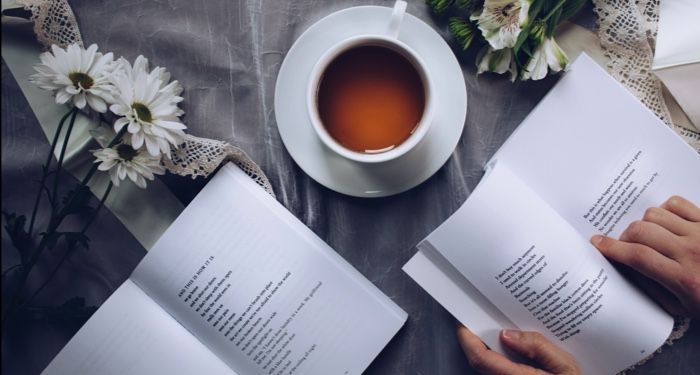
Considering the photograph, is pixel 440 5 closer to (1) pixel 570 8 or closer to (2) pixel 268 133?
(1) pixel 570 8

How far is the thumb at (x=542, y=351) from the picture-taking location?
685 mm

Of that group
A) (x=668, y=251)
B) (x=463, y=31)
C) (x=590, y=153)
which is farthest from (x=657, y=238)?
(x=463, y=31)

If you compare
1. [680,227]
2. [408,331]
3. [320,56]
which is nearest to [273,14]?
[320,56]

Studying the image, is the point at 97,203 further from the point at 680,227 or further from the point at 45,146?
the point at 680,227

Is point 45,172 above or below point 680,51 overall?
below

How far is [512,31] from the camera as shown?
646 millimetres

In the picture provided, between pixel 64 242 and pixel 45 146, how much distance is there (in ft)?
0.45

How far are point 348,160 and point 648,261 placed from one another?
0.41m

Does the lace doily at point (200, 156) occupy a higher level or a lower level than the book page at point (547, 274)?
lower

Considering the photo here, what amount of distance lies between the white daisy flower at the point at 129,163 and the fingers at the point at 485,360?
46 centimetres

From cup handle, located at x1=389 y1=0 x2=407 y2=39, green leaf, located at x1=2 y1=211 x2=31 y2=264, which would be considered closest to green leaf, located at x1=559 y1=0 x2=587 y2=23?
cup handle, located at x1=389 y1=0 x2=407 y2=39

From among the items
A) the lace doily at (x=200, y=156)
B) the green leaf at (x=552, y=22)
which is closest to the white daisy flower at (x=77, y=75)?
the lace doily at (x=200, y=156)

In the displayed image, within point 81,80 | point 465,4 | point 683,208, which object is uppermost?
point 465,4

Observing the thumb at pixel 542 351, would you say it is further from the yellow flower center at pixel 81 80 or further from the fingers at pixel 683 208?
the yellow flower center at pixel 81 80
